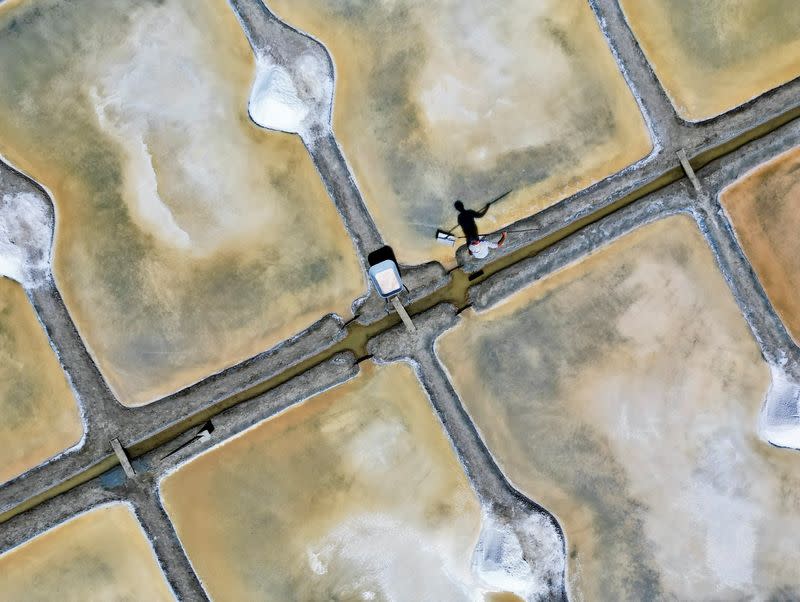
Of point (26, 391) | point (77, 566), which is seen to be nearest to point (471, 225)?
point (26, 391)

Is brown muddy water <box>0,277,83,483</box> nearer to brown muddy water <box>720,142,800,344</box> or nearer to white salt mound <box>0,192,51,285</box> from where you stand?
white salt mound <box>0,192,51,285</box>

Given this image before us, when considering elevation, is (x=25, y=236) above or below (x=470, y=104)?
above

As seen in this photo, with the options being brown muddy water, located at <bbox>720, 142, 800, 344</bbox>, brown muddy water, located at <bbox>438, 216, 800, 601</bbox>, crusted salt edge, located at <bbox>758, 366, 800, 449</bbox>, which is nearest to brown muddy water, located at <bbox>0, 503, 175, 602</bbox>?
brown muddy water, located at <bbox>438, 216, 800, 601</bbox>

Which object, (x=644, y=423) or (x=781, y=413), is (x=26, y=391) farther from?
(x=781, y=413)

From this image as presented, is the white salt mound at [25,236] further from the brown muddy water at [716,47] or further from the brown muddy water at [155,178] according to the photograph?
the brown muddy water at [716,47]

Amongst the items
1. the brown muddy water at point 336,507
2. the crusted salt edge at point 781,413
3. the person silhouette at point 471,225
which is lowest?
the crusted salt edge at point 781,413

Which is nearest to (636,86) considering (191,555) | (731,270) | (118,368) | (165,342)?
(731,270)

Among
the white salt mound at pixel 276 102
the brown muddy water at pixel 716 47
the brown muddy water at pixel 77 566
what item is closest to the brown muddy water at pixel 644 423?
the brown muddy water at pixel 716 47
